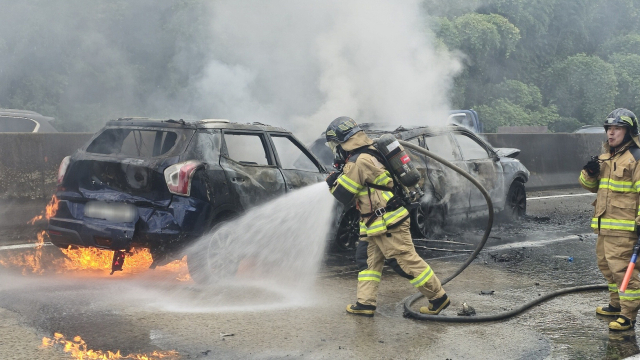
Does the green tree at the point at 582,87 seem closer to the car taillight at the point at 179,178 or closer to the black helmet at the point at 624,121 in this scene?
the black helmet at the point at 624,121

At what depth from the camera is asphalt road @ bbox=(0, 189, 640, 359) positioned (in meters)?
4.85

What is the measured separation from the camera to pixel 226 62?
1953cm

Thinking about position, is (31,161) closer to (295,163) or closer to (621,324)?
(295,163)

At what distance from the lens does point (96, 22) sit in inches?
857

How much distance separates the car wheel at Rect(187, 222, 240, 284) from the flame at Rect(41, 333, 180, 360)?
186 centimetres

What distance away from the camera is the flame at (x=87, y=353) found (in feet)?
15.0

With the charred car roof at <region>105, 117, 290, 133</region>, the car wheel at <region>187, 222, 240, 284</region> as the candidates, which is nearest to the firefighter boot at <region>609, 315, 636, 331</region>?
the car wheel at <region>187, 222, 240, 284</region>

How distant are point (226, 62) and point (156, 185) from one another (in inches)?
527

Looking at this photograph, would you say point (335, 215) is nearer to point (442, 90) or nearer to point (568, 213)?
point (568, 213)

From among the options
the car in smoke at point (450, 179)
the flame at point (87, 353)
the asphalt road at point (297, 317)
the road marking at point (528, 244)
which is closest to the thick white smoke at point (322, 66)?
the car in smoke at point (450, 179)

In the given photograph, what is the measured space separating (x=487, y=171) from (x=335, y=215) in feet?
10.3

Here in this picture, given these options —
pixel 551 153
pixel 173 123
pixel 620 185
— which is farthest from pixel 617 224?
pixel 551 153

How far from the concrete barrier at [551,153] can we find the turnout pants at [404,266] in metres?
10.9

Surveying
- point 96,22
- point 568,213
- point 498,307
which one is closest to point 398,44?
point 568,213
